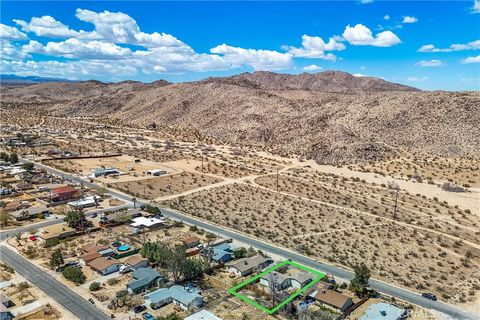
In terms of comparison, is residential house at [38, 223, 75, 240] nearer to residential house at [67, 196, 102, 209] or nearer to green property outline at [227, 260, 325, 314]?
residential house at [67, 196, 102, 209]

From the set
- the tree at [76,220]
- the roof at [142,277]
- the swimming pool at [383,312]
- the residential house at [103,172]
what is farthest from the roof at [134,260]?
the residential house at [103,172]

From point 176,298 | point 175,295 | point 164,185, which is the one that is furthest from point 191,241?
point 164,185

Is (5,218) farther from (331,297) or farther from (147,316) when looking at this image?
(331,297)

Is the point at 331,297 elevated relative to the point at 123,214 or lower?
lower

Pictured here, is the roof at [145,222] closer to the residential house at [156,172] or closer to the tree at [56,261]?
the tree at [56,261]

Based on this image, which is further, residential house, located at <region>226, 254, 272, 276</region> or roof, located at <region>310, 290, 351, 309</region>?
residential house, located at <region>226, 254, 272, 276</region>

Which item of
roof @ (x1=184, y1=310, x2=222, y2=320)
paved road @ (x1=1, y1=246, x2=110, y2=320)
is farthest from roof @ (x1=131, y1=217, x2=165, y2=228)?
roof @ (x1=184, y1=310, x2=222, y2=320)
